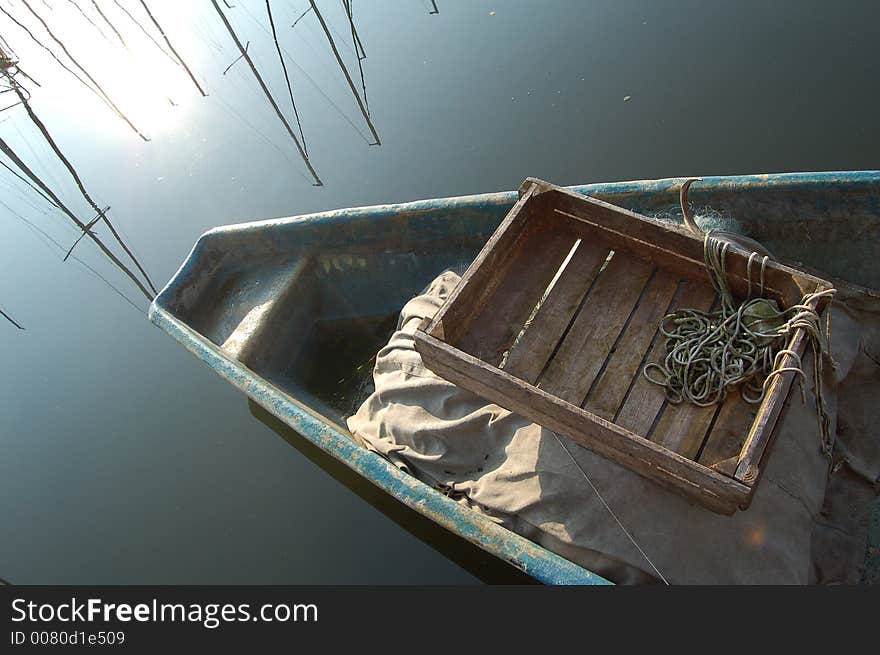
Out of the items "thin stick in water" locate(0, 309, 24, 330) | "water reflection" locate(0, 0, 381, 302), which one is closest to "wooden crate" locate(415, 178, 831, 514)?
"water reflection" locate(0, 0, 381, 302)

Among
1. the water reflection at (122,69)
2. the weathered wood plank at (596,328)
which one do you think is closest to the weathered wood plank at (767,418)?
the weathered wood plank at (596,328)

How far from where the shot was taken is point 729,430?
9.34 ft

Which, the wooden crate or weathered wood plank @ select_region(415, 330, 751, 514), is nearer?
weathered wood plank @ select_region(415, 330, 751, 514)

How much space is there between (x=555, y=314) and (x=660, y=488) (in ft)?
3.14

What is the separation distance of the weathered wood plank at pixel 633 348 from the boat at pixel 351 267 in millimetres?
906

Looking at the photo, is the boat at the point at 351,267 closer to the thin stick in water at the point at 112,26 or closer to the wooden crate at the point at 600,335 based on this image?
the wooden crate at the point at 600,335

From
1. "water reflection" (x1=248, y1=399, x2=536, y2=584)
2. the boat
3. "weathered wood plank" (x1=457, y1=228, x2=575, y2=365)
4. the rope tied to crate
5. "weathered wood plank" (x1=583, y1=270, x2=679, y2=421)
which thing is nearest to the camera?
the rope tied to crate

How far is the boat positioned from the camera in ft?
12.4

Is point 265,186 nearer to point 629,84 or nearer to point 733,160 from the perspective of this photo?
point 629,84

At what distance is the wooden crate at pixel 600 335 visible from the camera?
2656 millimetres

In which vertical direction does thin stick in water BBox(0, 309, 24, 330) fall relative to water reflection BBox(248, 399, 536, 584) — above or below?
below

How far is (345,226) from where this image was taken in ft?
16.0

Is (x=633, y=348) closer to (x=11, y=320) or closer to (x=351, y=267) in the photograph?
(x=351, y=267)

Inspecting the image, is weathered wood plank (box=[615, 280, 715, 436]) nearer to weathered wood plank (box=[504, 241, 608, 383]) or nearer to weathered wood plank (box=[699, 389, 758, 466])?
weathered wood plank (box=[699, 389, 758, 466])
